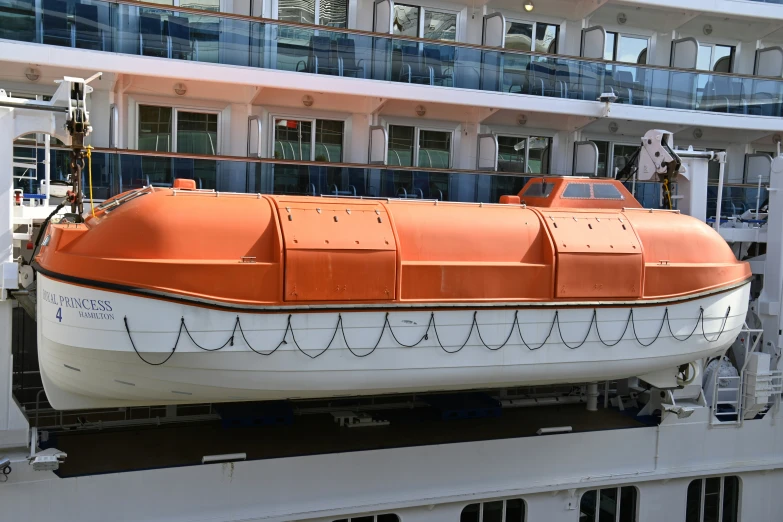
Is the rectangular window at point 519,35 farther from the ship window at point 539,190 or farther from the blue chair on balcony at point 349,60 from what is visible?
the ship window at point 539,190

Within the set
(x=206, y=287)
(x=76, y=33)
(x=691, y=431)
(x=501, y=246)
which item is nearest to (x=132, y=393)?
(x=206, y=287)

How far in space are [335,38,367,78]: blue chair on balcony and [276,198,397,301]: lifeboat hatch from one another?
3071mm

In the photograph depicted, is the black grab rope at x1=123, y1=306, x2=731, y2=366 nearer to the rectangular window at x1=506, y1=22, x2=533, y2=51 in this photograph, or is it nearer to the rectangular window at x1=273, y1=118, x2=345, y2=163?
the rectangular window at x1=273, y1=118, x2=345, y2=163

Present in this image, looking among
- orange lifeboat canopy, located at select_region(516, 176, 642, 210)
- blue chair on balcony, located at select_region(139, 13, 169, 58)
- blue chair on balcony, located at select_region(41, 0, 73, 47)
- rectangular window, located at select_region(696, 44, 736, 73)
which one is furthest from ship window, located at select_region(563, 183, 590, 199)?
rectangular window, located at select_region(696, 44, 736, 73)

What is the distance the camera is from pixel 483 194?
8.47 m

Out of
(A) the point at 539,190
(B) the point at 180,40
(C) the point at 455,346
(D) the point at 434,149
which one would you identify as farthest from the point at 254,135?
(C) the point at 455,346

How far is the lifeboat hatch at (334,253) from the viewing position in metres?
5.14

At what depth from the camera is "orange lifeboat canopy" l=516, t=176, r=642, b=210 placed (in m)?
6.64

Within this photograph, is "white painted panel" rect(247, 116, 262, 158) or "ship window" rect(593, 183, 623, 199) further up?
"white painted panel" rect(247, 116, 262, 158)

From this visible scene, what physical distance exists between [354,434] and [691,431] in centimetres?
336

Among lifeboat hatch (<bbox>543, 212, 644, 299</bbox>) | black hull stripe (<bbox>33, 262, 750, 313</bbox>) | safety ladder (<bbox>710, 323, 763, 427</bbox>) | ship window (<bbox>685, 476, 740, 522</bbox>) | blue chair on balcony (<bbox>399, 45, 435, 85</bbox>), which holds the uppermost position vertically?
blue chair on balcony (<bbox>399, 45, 435, 85</bbox>)

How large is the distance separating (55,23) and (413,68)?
3.61m

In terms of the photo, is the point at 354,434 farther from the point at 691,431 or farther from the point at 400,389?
the point at 691,431

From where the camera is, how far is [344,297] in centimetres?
525
